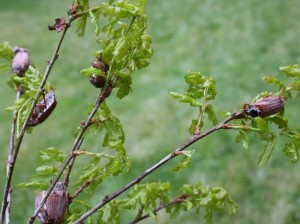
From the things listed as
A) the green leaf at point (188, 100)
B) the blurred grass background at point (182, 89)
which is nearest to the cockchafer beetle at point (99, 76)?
the green leaf at point (188, 100)

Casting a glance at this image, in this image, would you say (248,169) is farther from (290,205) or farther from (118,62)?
(118,62)

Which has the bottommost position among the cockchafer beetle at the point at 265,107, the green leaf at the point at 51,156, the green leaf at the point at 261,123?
the green leaf at the point at 261,123

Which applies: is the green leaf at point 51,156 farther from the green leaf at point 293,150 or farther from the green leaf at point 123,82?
the green leaf at point 293,150

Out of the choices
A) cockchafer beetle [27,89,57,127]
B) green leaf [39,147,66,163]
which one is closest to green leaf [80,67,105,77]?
cockchafer beetle [27,89,57,127]

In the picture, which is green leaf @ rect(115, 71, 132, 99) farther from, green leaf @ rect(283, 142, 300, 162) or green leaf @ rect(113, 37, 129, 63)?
green leaf @ rect(283, 142, 300, 162)

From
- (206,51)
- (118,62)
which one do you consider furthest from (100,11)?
(206,51)

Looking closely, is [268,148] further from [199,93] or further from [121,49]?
[121,49]

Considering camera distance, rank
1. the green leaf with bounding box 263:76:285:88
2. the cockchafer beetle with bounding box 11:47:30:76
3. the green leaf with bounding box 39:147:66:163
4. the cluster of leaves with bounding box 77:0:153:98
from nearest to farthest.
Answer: the cluster of leaves with bounding box 77:0:153:98 < the green leaf with bounding box 263:76:285:88 < the green leaf with bounding box 39:147:66:163 < the cockchafer beetle with bounding box 11:47:30:76
